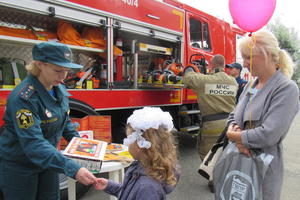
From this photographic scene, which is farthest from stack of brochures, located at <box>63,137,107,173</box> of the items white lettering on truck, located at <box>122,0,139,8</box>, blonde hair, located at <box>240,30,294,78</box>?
white lettering on truck, located at <box>122,0,139,8</box>

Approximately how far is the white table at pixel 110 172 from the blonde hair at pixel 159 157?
2.51 ft

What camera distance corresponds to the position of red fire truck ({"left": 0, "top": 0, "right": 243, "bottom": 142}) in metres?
2.72

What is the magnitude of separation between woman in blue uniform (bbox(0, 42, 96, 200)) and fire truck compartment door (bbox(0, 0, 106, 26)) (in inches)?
38.8

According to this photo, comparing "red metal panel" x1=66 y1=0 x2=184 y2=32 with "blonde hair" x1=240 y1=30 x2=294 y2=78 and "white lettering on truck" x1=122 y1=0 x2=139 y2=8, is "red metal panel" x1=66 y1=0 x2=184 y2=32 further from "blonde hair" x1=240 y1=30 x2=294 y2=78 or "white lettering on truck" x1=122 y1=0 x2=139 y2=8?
"blonde hair" x1=240 y1=30 x2=294 y2=78

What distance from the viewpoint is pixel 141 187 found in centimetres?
124

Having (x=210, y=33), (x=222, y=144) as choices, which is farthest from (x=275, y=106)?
(x=210, y=33)

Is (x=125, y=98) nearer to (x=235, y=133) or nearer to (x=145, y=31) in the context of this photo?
(x=145, y=31)

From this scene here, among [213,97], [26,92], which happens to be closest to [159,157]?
[26,92]

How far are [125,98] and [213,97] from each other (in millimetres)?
1179

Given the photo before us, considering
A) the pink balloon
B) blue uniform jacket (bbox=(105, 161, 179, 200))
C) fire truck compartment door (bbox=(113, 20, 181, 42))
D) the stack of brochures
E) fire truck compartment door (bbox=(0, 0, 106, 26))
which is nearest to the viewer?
blue uniform jacket (bbox=(105, 161, 179, 200))

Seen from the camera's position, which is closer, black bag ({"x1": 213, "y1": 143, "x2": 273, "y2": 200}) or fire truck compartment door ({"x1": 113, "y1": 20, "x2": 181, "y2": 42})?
black bag ({"x1": 213, "y1": 143, "x2": 273, "y2": 200})

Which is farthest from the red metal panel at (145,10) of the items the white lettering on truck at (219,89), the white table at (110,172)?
the white table at (110,172)

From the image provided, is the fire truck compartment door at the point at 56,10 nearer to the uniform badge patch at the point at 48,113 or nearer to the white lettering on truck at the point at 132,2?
the white lettering on truck at the point at 132,2

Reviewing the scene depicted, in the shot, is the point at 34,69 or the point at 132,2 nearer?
the point at 34,69
